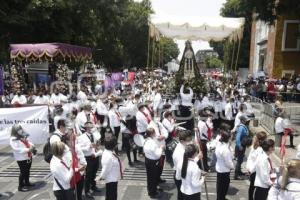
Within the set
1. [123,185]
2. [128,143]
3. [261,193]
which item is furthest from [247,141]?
[128,143]

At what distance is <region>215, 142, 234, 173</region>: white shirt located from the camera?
8.23 meters

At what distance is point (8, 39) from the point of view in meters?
26.7

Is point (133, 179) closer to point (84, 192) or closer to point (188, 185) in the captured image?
point (84, 192)

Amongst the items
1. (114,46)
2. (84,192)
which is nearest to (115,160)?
(84,192)

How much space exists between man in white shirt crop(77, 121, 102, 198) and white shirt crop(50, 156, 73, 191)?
1.92 meters

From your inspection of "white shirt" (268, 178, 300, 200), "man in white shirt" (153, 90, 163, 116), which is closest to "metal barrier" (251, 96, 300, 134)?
"man in white shirt" (153, 90, 163, 116)

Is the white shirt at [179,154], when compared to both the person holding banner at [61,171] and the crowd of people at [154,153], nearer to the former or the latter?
the crowd of people at [154,153]

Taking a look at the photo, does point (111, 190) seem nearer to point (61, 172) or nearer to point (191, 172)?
point (61, 172)

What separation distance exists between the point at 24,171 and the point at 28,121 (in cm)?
189

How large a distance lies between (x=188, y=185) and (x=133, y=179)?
13.2ft

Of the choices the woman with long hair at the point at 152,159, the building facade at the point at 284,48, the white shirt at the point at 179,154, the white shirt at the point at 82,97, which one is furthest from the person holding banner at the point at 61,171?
the building facade at the point at 284,48

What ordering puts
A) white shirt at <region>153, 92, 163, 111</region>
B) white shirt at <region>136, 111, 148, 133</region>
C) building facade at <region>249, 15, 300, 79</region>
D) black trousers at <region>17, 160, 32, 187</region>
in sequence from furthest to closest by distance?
1. building facade at <region>249, 15, 300, 79</region>
2. white shirt at <region>153, 92, 163, 111</region>
3. white shirt at <region>136, 111, 148, 133</region>
4. black trousers at <region>17, 160, 32, 187</region>

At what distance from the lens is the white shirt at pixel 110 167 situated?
763 cm

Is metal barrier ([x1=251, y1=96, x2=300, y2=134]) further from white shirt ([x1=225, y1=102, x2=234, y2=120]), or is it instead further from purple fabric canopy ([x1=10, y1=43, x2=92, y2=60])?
purple fabric canopy ([x1=10, y1=43, x2=92, y2=60])
